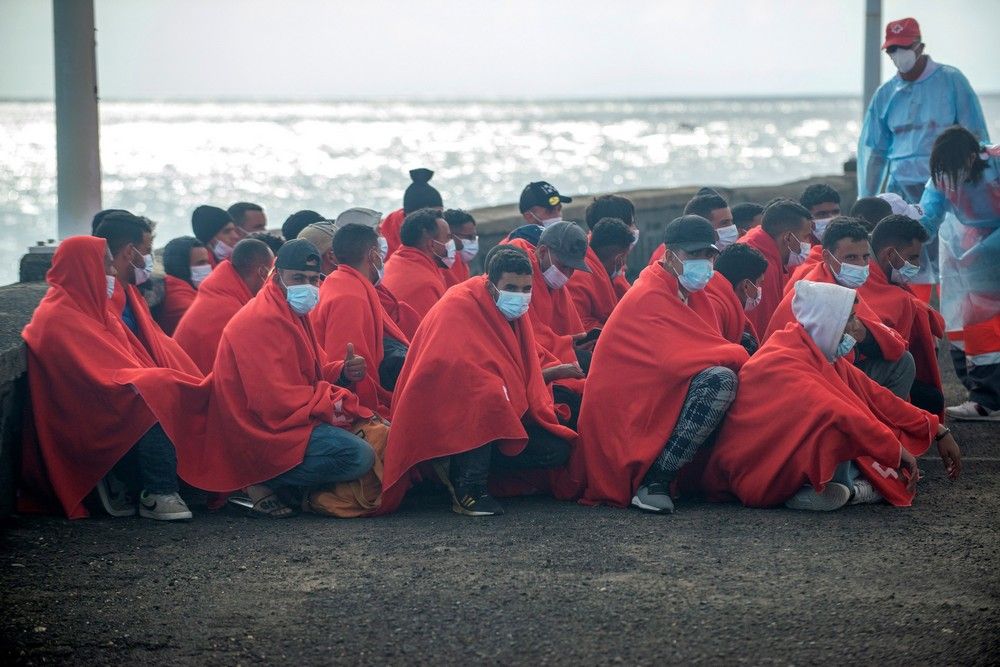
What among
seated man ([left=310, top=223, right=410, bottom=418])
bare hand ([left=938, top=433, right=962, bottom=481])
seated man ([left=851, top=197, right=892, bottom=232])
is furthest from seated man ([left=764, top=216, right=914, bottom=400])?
seated man ([left=310, top=223, right=410, bottom=418])

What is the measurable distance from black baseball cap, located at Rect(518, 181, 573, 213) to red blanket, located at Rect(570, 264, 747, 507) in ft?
8.99

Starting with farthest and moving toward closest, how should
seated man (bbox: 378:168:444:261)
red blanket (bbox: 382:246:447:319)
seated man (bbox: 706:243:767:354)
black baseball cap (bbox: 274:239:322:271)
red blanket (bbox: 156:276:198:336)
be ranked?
seated man (bbox: 378:168:444:261)
red blanket (bbox: 156:276:198:336)
red blanket (bbox: 382:246:447:319)
seated man (bbox: 706:243:767:354)
black baseball cap (bbox: 274:239:322:271)

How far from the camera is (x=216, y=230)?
30.3 ft

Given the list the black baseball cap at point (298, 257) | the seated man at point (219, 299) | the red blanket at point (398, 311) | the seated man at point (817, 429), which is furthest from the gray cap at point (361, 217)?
the seated man at point (817, 429)

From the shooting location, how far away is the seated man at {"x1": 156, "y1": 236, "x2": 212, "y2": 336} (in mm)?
8539

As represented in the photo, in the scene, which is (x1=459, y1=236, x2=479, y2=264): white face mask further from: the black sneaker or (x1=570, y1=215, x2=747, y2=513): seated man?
the black sneaker

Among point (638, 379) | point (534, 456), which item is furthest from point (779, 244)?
point (534, 456)

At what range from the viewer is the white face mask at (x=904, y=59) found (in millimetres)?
10031

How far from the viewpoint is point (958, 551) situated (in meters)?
5.81

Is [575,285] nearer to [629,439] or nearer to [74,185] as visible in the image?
[629,439]

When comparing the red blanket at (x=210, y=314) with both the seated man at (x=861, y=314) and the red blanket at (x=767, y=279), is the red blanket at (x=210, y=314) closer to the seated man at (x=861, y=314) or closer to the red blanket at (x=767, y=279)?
the seated man at (x=861, y=314)

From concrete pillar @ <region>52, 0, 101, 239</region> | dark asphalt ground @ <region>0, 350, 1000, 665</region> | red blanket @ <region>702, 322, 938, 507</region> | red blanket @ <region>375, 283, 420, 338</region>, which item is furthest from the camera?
concrete pillar @ <region>52, 0, 101, 239</region>

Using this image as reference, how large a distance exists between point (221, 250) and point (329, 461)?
9.84 ft

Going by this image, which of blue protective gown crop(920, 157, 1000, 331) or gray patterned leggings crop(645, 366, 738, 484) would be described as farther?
blue protective gown crop(920, 157, 1000, 331)
